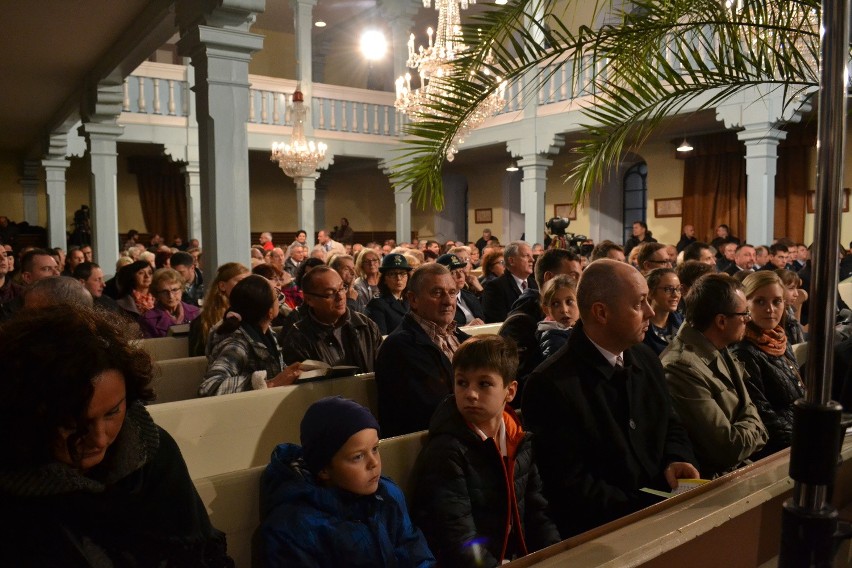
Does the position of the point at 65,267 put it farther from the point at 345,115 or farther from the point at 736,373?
the point at 736,373

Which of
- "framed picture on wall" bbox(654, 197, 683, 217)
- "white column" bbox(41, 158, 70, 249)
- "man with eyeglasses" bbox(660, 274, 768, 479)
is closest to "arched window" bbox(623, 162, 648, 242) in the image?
"framed picture on wall" bbox(654, 197, 683, 217)

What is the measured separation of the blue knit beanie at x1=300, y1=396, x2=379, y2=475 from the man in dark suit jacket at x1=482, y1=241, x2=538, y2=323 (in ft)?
12.8

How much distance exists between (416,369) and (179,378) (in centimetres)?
149

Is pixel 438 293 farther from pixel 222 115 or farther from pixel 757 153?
pixel 757 153

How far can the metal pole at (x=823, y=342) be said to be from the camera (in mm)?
1084

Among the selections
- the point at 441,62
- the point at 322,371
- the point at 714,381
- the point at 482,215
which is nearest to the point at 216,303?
the point at 322,371

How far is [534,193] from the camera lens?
13.4 m

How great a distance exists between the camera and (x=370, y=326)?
3.94 m

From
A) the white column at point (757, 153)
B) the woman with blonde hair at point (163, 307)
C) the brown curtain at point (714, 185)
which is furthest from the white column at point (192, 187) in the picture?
the brown curtain at point (714, 185)

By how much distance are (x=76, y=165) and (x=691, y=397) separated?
59.1 feet

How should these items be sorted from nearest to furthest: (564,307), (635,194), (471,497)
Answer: (471,497)
(564,307)
(635,194)

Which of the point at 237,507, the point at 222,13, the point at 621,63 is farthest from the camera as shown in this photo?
the point at 222,13

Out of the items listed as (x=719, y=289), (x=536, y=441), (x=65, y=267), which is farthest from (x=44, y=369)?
(x=65, y=267)

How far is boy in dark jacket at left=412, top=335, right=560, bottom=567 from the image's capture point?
210 centimetres
